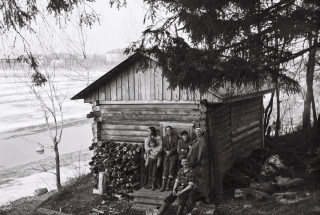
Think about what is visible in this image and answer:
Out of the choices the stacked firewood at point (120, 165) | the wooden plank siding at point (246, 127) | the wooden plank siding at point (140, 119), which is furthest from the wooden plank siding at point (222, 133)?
the stacked firewood at point (120, 165)

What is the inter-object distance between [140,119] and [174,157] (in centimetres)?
222

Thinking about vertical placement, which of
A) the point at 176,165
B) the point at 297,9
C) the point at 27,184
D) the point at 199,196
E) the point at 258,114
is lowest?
the point at 27,184

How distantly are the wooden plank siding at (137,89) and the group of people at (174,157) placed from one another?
1179 millimetres

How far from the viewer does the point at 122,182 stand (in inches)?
522

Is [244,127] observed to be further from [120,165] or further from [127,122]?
[120,165]

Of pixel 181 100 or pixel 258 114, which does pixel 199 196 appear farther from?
pixel 258 114

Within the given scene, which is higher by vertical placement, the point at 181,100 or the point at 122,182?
the point at 181,100

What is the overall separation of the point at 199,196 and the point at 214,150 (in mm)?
1566

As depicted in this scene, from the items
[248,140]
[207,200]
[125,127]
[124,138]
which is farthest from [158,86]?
Result: [248,140]

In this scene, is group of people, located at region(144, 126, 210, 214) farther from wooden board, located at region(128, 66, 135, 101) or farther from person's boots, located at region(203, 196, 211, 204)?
wooden board, located at region(128, 66, 135, 101)

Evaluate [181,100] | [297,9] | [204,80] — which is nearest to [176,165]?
[181,100]

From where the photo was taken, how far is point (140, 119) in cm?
1349

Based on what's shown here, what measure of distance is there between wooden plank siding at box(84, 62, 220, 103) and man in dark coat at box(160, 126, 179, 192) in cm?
124

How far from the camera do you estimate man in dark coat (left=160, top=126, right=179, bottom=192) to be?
12.0 meters
